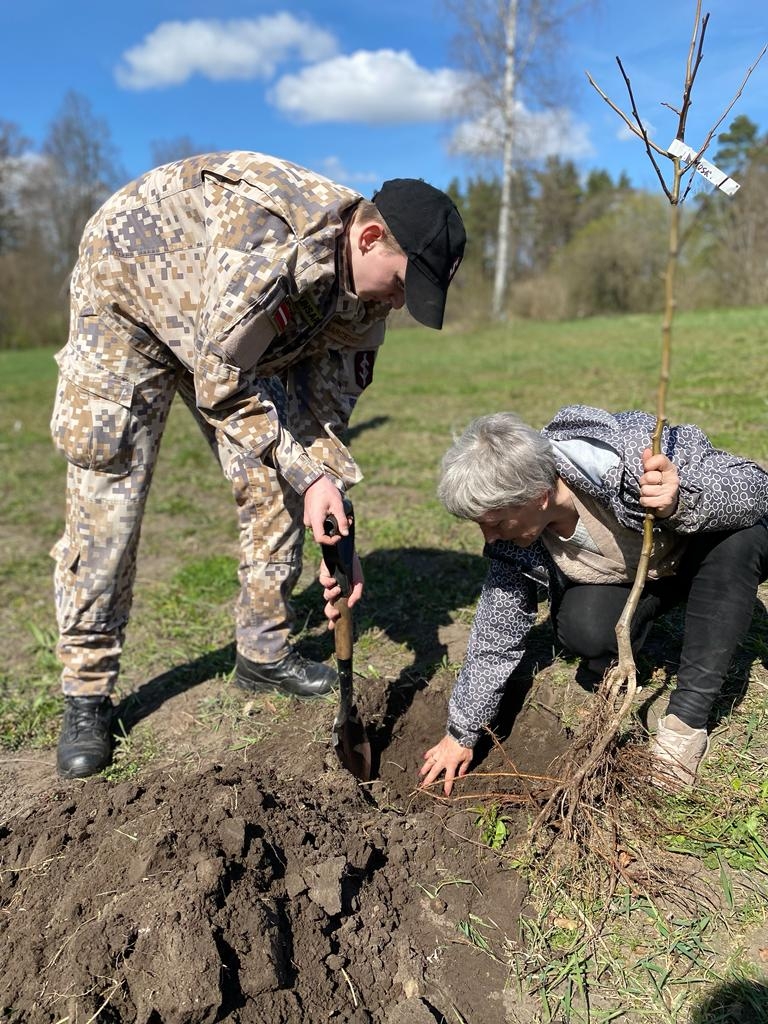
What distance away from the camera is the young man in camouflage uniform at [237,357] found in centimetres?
227

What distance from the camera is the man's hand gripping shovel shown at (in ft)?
8.13

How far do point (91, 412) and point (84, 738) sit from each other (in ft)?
3.78

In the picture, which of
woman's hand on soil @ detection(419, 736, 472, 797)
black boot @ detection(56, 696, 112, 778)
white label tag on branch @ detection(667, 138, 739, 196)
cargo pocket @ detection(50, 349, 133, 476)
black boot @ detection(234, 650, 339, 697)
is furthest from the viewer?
black boot @ detection(234, 650, 339, 697)

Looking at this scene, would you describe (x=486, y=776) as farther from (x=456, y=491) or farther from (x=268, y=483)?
(x=268, y=483)

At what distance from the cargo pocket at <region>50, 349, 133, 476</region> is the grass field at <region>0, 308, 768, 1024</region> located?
111cm

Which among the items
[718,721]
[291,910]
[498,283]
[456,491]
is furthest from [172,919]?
[498,283]

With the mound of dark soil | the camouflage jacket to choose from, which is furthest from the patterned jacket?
the camouflage jacket

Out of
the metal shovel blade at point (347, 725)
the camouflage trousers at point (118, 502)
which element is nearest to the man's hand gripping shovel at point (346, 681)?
the metal shovel blade at point (347, 725)

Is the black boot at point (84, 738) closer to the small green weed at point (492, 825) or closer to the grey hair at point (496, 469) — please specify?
the small green weed at point (492, 825)

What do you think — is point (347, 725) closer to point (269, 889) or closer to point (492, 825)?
point (492, 825)

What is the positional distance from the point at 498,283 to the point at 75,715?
25342 mm

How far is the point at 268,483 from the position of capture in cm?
293

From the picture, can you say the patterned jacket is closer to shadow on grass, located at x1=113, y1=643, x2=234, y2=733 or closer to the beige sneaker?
the beige sneaker

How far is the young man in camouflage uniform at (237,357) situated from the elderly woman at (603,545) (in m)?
0.47
